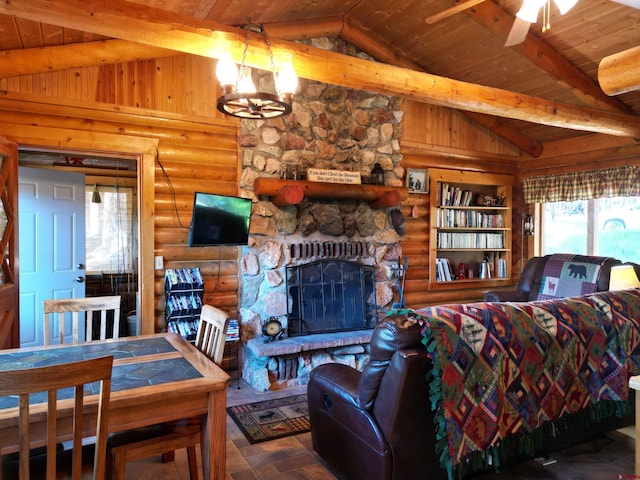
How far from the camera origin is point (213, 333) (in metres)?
2.51

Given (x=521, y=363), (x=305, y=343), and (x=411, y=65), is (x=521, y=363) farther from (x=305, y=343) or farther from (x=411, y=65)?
(x=411, y=65)

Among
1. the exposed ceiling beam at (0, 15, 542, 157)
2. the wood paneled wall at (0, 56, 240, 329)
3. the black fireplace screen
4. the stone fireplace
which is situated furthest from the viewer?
the black fireplace screen

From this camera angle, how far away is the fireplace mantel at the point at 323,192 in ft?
13.6

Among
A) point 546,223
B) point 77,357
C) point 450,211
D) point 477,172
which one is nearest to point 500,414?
point 77,357

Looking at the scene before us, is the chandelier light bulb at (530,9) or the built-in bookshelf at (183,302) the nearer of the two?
the chandelier light bulb at (530,9)

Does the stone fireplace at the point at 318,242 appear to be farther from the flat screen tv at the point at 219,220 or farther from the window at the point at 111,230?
the window at the point at 111,230

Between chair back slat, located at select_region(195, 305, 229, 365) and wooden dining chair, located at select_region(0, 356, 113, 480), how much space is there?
2.62ft

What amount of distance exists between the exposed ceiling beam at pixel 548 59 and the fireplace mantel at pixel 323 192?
172 centimetres

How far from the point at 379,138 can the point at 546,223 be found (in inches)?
120

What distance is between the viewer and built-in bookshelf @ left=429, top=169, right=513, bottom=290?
5.72 m

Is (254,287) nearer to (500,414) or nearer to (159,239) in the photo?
(159,239)

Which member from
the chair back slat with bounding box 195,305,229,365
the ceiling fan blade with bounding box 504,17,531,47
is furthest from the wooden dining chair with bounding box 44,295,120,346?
the ceiling fan blade with bounding box 504,17,531,47

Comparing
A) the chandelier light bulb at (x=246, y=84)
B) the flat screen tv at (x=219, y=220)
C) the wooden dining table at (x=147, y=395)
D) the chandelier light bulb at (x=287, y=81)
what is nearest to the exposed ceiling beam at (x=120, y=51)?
the flat screen tv at (x=219, y=220)

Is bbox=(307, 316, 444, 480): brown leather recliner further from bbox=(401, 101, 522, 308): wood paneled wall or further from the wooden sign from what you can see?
bbox=(401, 101, 522, 308): wood paneled wall
